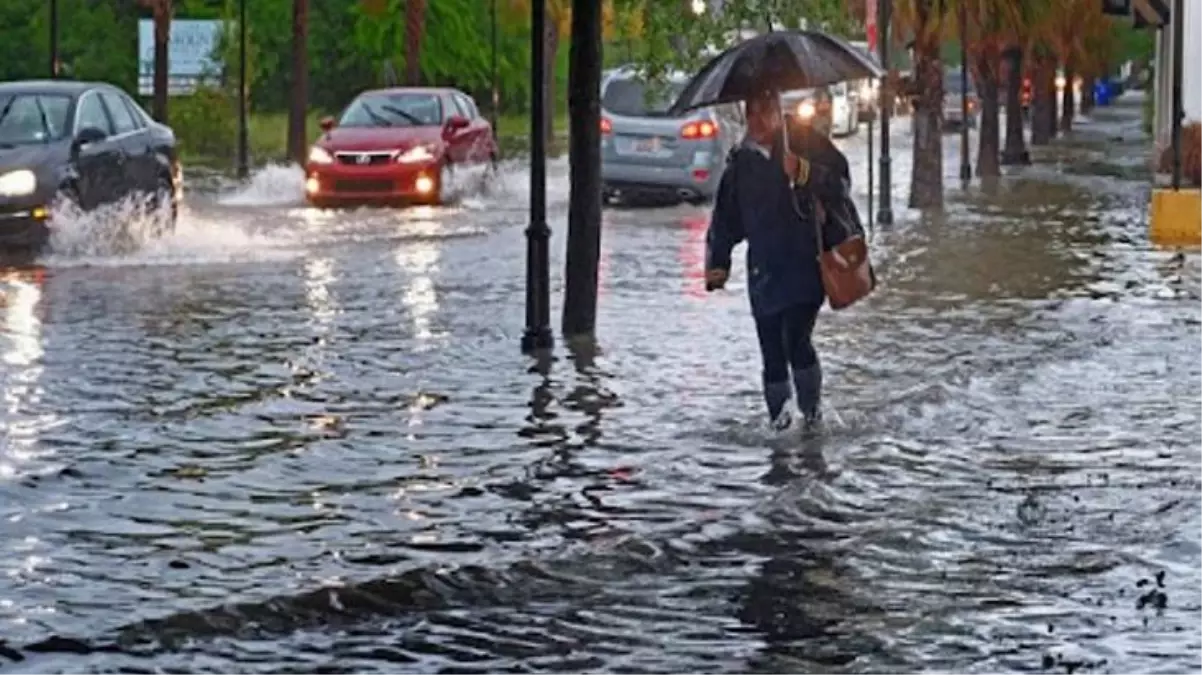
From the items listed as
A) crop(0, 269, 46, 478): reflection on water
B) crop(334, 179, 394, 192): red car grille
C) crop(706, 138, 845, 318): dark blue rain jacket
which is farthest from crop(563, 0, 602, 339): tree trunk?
crop(334, 179, 394, 192): red car grille

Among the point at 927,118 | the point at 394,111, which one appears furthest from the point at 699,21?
the point at 394,111

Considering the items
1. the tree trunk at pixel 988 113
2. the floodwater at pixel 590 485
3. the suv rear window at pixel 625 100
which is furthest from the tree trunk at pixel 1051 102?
the floodwater at pixel 590 485

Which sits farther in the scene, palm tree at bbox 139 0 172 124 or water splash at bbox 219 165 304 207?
palm tree at bbox 139 0 172 124

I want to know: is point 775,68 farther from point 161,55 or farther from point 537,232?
point 161,55

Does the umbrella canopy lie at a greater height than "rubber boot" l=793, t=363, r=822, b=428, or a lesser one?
greater

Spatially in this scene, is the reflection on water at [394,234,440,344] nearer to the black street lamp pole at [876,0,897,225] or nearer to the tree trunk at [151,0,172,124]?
the black street lamp pole at [876,0,897,225]

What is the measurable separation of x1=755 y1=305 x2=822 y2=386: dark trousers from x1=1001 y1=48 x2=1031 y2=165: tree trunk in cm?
3578

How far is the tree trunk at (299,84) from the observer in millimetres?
43344

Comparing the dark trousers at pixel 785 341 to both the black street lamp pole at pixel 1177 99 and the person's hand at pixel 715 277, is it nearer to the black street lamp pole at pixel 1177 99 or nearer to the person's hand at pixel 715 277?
the person's hand at pixel 715 277

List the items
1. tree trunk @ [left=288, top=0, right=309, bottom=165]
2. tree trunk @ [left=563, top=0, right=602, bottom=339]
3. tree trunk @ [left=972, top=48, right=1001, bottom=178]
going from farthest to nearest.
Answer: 1. tree trunk @ [left=288, top=0, right=309, bottom=165]
2. tree trunk @ [left=972, top=48, right=1001, bottom=178]
3. tree trunk @ [left=563, top=0, right=602, bottom=339]

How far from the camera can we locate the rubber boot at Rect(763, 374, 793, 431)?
1248 centimetres

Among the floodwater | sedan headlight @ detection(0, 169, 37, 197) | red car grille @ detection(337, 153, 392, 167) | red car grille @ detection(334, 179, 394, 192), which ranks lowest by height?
the floodwater

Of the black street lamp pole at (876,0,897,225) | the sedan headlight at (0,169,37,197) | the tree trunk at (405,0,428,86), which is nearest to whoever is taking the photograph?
the sedan headlight at (0,169,37,197)

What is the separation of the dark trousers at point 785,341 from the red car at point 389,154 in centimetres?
1998
